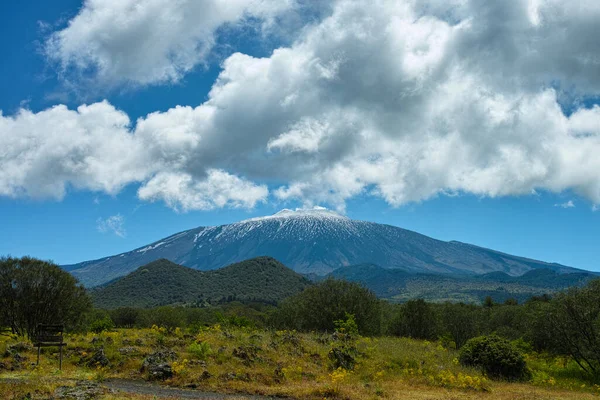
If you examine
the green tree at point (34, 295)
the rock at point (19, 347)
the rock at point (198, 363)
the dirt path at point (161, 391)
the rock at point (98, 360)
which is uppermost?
the green tree at point (34, 295)

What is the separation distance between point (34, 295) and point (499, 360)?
45.2 meters

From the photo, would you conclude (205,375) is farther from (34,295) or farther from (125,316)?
(125,316)

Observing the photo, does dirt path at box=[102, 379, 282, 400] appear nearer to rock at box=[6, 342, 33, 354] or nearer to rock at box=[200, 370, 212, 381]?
rock at box=[200, 370, 212, 381]

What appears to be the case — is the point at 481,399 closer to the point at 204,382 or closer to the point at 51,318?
the point at 204,382

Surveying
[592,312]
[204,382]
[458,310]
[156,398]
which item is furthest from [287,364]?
[458,310]

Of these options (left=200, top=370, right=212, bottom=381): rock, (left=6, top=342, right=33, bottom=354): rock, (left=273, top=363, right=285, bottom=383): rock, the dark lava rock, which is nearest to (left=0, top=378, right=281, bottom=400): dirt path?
(left=200, top=370, right=212, bottom=381): rock

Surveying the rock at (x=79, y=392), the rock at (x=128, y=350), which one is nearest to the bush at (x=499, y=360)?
the rock at (x=128, y=350)

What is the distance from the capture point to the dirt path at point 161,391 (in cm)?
1961

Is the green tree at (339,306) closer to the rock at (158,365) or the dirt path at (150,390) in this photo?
the rock at (158,365)

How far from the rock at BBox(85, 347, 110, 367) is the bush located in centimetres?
2457

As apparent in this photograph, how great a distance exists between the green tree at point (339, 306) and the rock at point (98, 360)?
3065cm

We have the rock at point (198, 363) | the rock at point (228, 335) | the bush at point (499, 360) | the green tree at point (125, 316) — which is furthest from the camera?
the green tree at point (125, 316)

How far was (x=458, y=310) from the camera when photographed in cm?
8100

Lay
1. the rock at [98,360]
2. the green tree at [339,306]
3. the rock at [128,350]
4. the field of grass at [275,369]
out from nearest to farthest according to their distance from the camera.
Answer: the field of grass at [275,369] < the rock at [98,360] < the rock at [128,350] < the green tree at [339,306]
